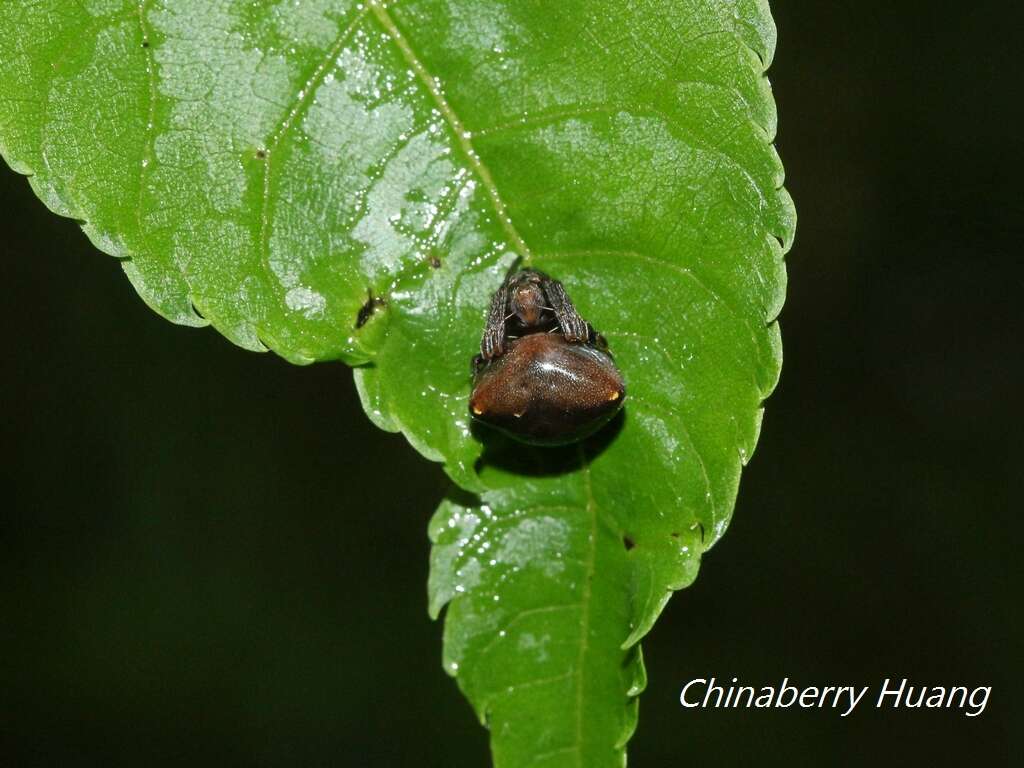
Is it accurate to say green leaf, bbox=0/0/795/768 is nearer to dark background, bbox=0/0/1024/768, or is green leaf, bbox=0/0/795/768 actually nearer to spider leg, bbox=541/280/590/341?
spider leg, bbox=541/280/590/341

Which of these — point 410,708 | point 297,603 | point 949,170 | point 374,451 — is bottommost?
point 410,708

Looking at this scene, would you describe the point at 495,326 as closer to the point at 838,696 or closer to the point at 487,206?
the point at 487,206

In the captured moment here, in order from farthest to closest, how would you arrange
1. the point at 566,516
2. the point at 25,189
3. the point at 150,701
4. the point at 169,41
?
the point at 150,701
the point at 25,189
the point at 566,516
the point at 169,41

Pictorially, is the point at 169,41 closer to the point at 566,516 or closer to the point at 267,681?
the point at 566,516

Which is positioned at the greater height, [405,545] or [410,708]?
[405,545]

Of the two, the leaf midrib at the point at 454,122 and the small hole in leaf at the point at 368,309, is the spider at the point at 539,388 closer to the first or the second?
the leaf midrib at the point at 454,122

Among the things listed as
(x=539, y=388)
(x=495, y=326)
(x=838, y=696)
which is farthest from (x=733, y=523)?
(x=495, y=326)

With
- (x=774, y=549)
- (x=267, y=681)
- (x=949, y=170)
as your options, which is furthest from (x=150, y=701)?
(x=949, y=170)

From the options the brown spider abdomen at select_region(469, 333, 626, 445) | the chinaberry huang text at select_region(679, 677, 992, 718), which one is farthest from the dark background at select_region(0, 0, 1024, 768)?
the brown spider abdomen at select_region(469, 333, 626, 445)
